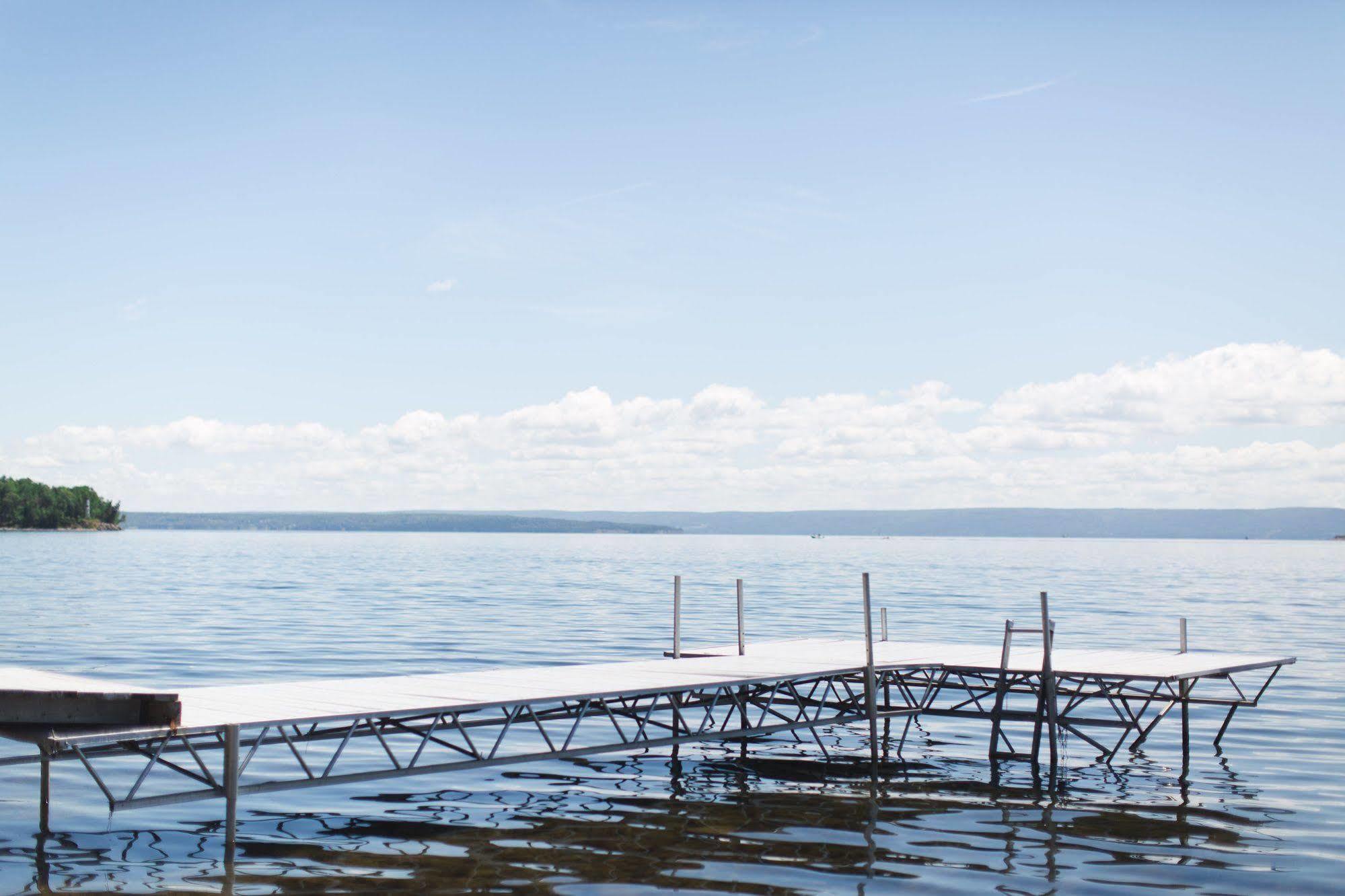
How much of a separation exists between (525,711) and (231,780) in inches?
272

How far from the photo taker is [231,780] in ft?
41.0

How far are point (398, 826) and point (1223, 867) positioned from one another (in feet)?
30.6

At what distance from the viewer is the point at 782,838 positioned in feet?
48.6

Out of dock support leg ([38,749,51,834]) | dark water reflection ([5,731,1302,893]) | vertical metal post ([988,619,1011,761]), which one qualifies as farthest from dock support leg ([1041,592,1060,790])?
dock support leg ([38,749,51,834])

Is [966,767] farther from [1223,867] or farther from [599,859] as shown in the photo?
[599,859]

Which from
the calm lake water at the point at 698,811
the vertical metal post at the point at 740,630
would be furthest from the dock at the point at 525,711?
the calm lake water at the point at 698,811

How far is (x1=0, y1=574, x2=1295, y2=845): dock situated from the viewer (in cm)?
1224

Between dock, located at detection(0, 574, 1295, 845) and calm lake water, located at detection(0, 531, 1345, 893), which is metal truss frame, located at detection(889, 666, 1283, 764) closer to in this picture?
dock, located at detection(0, 574, 1295, 845)

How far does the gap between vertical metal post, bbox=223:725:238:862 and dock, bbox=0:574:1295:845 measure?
20 millimetres

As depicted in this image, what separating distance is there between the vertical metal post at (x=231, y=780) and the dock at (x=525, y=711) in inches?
0.8

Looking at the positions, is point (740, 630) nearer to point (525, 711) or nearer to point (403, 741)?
point (525, 711)

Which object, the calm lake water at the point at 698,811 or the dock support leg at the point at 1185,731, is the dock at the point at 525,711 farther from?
the calm lake water at the point at 698,811

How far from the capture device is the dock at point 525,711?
1224 centimetres

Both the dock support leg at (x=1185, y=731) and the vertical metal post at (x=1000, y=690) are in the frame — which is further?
the vertical metal post at (x=1000, y=690)
